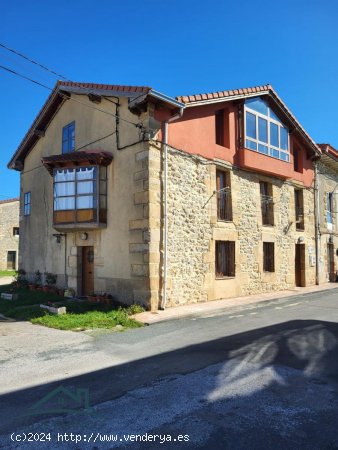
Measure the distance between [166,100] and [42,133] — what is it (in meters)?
7.89

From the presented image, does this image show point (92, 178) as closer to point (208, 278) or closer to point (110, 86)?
point (110, 86)

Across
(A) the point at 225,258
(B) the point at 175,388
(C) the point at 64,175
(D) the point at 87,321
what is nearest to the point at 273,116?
(A) the point at 225,258

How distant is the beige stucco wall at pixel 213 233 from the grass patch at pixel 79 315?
1778mm

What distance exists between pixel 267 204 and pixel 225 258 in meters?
3.80

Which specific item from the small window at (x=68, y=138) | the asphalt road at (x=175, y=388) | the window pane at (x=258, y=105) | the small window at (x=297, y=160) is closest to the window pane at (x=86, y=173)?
the small window at (x=68, y=138)

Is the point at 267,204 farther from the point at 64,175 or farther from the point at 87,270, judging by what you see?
the point at 64,175

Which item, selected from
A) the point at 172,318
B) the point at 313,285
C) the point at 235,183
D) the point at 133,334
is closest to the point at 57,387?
the point at 133,334

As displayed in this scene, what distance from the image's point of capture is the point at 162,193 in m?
10.5

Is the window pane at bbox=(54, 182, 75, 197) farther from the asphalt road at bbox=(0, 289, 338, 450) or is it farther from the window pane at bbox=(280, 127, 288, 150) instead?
the window pane at bbox=(280, 127, 288, 150)

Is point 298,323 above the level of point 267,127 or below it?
below

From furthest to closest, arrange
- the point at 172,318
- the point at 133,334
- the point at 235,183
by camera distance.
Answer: the point at 235,183 < the point at 172,318 < the point at 133,334

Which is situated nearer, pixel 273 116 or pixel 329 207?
pixel 273 116

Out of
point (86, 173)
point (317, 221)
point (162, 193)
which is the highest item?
point (86, 173)

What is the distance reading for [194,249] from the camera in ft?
37.3
